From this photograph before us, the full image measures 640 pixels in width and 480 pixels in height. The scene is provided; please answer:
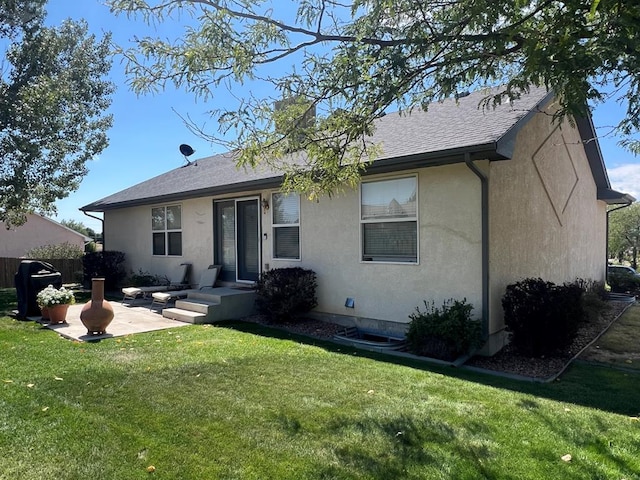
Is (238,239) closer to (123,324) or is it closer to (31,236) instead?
(123,324)

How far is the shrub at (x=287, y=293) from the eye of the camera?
8609mm

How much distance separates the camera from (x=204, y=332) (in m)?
7.92

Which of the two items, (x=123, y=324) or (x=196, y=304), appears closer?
(x=123, y=324)

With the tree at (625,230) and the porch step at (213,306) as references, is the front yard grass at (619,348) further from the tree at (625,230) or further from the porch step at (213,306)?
the tree at (625,230)

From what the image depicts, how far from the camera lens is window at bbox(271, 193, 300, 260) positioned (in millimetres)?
9594

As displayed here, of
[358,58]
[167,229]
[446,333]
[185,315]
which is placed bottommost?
[185,315]

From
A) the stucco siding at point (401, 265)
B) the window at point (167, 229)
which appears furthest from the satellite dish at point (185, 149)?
the stucco siding at point (401, 265)

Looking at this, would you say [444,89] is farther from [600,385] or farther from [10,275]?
[10,275]

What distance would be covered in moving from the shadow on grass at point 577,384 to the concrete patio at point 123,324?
3.51 meters

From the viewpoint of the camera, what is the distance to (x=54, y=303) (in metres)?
8.51

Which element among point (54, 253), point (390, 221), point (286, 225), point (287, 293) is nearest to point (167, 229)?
point (286, 225)

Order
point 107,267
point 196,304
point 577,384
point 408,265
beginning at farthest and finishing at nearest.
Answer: point 107,267, point 196,304, point 408,265, point 577,384

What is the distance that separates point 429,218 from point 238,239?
213 inches

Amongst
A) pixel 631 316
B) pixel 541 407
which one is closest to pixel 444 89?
pixel 541 407
